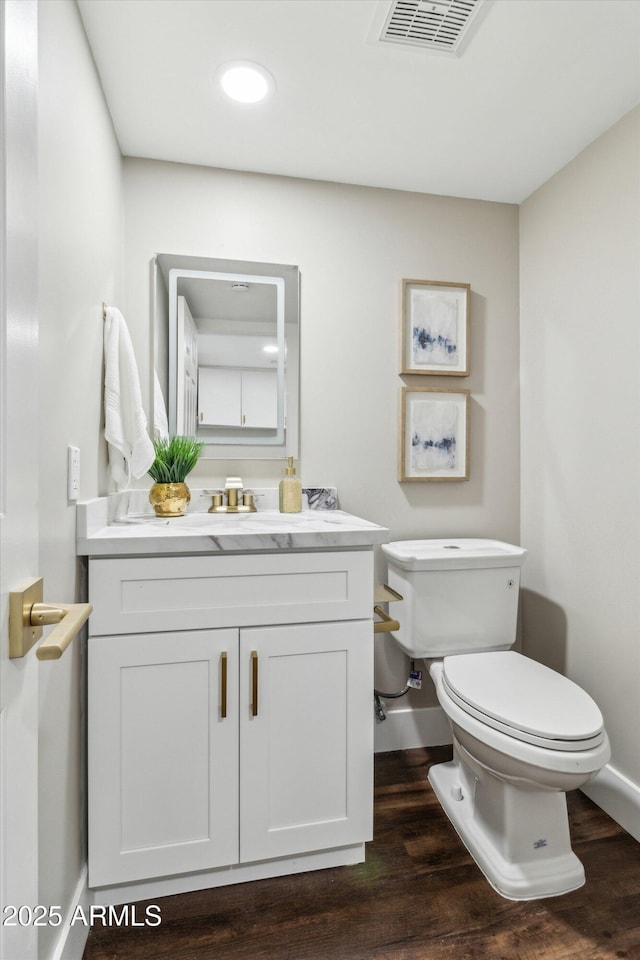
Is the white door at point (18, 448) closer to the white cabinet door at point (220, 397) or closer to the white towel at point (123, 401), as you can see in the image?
the white towel at point (123, 401)

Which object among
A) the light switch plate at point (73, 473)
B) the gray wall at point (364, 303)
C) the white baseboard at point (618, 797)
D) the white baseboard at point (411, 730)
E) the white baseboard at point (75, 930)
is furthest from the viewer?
the white baseboard at point (411, 730)

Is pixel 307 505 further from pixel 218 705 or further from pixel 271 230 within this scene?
pixel 271 230

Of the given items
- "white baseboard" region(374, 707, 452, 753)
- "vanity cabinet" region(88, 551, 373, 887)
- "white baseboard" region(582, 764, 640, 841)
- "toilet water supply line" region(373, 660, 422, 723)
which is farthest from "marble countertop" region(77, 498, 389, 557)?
"white baseboard" region(582, 764, 640, 841)

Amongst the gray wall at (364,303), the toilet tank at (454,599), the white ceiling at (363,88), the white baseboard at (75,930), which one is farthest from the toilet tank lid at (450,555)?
the white ceiling at (363,88)

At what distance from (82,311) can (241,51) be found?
822 millimetres

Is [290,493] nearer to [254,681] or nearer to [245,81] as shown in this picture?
[254,681]

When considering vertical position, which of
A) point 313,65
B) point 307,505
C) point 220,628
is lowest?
point 220,628

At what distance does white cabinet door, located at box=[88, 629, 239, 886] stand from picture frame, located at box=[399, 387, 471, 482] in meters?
1.04

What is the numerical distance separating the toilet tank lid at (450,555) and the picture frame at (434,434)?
0.28 meters

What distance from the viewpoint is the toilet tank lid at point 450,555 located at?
171cm

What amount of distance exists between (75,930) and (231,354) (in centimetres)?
167

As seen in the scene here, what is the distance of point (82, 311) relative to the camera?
49.6 inches

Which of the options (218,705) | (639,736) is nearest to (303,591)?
(218,705)

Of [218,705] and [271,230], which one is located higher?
[271,230]
